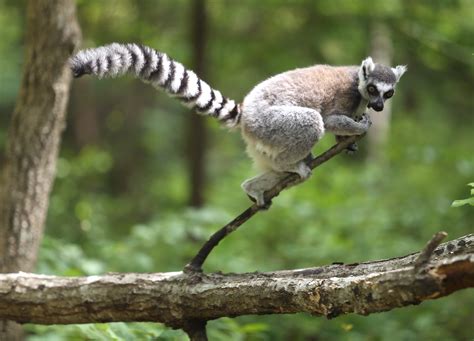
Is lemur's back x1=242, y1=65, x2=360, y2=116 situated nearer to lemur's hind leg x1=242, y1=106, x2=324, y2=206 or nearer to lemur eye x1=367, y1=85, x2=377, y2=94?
lemur's hind leg x1=242, y1=106, x2=324, y2=206

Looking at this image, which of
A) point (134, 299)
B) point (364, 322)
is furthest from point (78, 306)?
point (364, 322)

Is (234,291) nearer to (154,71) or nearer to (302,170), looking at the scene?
(302,170)

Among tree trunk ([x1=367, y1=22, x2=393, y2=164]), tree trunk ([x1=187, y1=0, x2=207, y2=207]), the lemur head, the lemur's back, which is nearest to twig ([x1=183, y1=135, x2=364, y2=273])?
the lemur head

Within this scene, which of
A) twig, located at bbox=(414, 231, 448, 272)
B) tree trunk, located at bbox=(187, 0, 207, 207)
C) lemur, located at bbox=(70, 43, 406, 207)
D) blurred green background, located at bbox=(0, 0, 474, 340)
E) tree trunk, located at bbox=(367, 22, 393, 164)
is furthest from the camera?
tree trunk, located at bbox=(367, 22, 393, 164)

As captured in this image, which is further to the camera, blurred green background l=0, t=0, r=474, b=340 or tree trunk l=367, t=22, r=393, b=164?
tree trunk l=367, t=22, r=393, b=164

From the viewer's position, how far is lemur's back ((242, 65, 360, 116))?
476 centimetres

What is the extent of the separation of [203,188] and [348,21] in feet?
10.2

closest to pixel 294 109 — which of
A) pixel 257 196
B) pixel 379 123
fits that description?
pixel 257 196

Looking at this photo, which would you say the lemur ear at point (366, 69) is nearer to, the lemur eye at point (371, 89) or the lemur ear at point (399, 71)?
the lemur eye at point (371, 89)

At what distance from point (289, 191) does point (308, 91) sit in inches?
184

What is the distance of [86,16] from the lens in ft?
34.9

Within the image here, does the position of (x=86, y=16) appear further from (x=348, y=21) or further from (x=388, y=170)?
(x=388, y=170)

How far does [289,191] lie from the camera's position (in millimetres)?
9414

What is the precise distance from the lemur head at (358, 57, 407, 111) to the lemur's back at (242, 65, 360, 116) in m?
0.15
